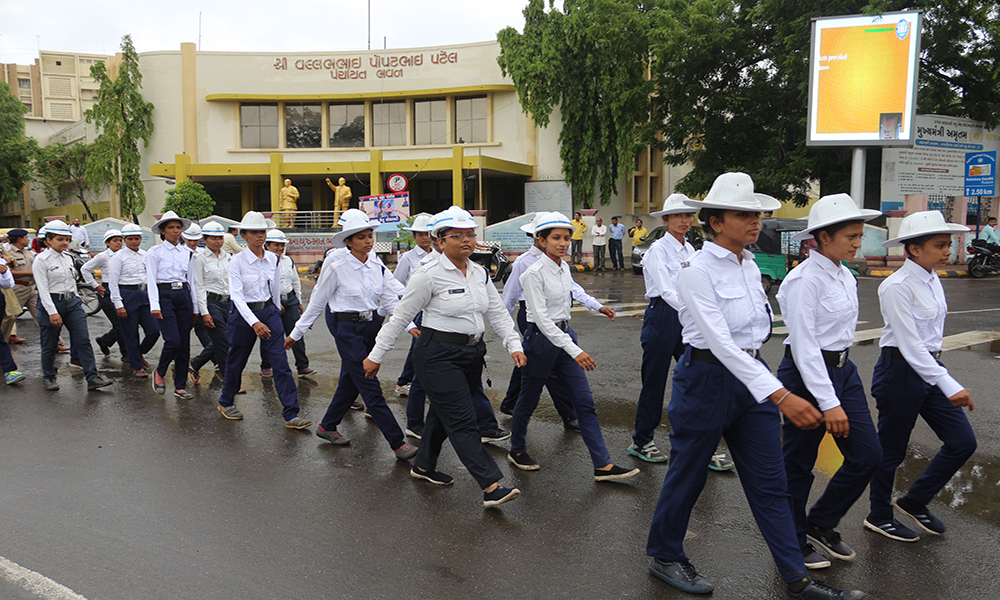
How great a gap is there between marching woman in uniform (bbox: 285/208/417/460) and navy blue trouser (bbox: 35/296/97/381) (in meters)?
3.58

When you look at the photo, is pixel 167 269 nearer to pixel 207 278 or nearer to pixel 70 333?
pixel 207 278

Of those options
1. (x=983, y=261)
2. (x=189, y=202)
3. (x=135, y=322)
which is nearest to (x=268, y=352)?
(x=135, y=322)

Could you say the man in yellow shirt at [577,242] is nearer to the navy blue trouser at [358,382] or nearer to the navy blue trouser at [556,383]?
the navy blue trouser at [358,382]

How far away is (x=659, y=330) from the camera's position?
5.57 metres

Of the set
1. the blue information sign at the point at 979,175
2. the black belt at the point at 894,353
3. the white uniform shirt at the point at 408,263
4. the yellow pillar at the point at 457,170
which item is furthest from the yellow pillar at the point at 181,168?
the black belt at the point at 894,353

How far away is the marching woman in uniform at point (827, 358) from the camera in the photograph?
365 centimetres

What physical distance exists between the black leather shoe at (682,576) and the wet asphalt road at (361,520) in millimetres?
51

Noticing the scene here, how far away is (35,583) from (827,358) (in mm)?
4060

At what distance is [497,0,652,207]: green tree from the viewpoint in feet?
93.5

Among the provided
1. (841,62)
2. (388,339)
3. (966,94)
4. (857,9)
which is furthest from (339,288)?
(966,94)

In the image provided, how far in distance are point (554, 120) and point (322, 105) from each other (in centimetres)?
1060

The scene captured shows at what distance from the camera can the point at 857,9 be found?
22297 millimetres

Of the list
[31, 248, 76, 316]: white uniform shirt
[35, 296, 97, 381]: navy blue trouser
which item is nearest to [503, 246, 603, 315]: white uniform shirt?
[35, 296, 97, 381]: navy blue trouser

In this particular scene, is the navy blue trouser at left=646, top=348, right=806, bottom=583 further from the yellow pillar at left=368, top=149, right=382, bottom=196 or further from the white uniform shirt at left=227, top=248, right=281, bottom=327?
the yellow pillar at left=368, top=149, right=382, bottom=196
